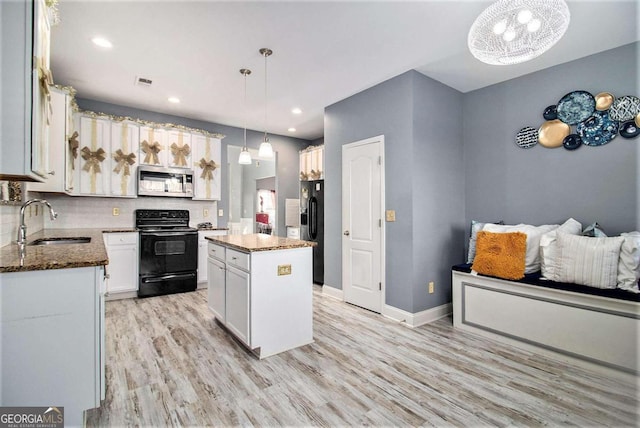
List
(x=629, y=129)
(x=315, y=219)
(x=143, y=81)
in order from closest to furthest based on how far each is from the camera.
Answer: (x=629, y=129) → (x=143, y=81) → (x=315, y=219)

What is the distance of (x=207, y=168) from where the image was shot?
4.88 metres

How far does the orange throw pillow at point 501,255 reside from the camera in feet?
8.95

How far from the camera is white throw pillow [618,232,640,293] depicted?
222 centimetres

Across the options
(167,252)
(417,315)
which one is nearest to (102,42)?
(167,252)

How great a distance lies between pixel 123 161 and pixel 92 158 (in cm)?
35

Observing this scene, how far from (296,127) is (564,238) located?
14.1 ft

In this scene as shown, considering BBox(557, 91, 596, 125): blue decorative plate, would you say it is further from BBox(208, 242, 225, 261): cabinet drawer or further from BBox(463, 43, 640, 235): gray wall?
BBox(208, 242, 225, 261): cabinet drawer

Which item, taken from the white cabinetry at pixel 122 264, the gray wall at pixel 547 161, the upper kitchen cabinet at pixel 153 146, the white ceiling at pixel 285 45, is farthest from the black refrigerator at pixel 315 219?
the white cabinetry at pixel 122 264

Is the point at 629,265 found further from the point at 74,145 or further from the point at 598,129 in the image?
the point at 74,145

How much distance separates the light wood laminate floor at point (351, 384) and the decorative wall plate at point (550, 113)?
237cm

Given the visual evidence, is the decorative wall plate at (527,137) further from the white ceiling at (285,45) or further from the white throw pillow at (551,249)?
the white throw pillow at (551,249)

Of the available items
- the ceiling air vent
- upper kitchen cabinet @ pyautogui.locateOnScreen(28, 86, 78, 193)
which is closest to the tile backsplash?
upper kitchen cabinet @ pyautogui.locateOnScreen(28, 86, 78, 193)

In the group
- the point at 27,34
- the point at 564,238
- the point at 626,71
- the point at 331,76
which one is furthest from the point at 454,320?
the point at 27,34

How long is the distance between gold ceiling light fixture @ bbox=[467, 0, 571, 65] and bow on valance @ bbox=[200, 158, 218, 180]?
4.08 m
